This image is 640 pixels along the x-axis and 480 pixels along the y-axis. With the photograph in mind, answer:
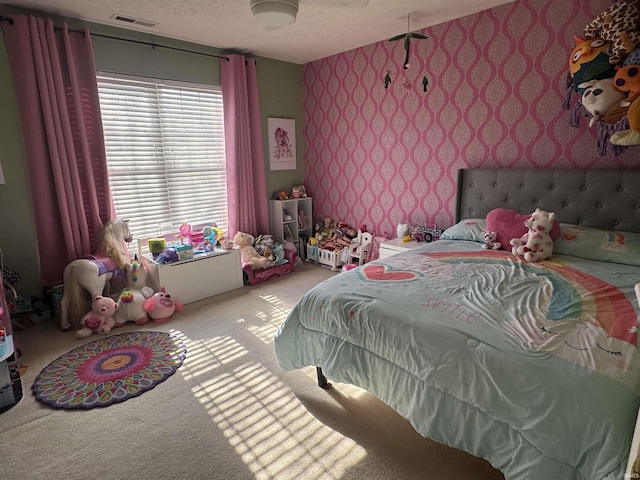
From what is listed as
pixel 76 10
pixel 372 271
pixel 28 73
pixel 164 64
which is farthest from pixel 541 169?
pixel 28 73

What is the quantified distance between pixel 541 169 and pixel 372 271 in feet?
5.63

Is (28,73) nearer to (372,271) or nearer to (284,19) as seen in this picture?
(284,19)

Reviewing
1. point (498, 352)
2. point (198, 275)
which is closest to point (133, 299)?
point (198, 275)

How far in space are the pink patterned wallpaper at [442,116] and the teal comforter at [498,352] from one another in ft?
4.19

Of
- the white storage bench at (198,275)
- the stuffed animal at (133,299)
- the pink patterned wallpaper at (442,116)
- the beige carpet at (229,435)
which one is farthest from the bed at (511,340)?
the white storage bench at (198,275)

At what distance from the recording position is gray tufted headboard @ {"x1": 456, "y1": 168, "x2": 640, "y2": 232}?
102 inches

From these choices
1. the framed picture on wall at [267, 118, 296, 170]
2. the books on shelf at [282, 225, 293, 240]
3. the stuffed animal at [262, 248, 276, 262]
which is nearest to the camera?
the stuffed animal at [262, 248, 276, 262]

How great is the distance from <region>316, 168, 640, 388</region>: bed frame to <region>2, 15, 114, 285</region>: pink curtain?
2.44 metres

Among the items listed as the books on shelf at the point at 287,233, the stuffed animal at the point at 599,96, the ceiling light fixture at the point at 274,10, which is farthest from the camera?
the books on shelf at the point at 287,233

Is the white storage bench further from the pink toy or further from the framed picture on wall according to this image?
the framed picture on wall

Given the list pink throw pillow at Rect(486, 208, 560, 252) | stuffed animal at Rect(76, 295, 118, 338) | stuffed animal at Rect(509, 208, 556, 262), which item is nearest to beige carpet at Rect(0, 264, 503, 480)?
stuffed animal at Rect(76, 295, 118, 338)

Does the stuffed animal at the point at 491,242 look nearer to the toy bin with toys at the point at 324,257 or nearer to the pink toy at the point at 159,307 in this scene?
the toy bin with toys at the point at 324,257

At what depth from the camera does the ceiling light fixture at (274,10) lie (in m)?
2.44

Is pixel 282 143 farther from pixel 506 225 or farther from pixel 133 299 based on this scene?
pixel 506 225
